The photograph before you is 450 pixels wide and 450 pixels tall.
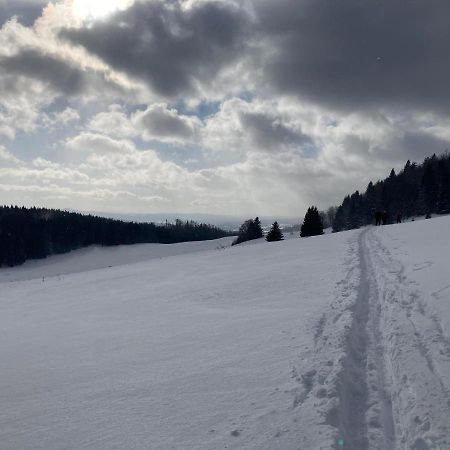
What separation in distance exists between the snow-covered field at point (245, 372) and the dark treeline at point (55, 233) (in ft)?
278

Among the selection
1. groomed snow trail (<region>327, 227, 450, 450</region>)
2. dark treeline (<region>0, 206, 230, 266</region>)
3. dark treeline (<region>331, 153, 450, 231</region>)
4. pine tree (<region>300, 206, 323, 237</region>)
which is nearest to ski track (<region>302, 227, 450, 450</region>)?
groomed snow trail (<region>327, 227, 450, 450</region>)

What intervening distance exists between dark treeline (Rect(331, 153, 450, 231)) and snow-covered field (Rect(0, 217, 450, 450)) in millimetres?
51288

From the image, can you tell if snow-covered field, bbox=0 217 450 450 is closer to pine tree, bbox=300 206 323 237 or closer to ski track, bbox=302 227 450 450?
ski track, bbox=302 227 450 450

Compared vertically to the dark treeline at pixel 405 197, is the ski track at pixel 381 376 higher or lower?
lower

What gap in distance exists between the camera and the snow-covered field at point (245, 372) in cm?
408

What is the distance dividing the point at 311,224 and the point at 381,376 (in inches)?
2073

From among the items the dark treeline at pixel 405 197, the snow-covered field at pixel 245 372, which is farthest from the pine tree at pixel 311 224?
the snow-covered field at pixel 245 372

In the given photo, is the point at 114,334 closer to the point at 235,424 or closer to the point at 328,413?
the point at 235,424

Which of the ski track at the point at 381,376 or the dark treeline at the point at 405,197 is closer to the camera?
the ski track at the point at 381,376

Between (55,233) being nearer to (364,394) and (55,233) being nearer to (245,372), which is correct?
(245,372)

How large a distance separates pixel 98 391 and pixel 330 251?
17637mm

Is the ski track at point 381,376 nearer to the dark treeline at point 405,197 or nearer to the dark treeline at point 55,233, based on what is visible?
the dark treeline at point 405,197

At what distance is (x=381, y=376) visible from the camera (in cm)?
528

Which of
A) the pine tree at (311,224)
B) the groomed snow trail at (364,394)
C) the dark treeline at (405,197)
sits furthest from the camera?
the dark treeline at (405,197)
